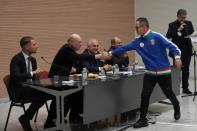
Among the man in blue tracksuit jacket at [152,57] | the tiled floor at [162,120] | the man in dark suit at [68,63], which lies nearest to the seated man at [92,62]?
the man in dark suit at [68,63]

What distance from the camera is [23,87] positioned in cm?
489

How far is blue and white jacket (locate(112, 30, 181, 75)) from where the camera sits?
5062mm

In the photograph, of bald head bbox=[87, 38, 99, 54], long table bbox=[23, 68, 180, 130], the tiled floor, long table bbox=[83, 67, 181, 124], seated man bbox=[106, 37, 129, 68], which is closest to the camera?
long table bbox=[23, 68, 180, 130]

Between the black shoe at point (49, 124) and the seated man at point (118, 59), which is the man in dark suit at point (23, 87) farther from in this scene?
the seated man at point (118, 59)

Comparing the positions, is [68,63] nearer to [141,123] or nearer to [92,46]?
[92,46]

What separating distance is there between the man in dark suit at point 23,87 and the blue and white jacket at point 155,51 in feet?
4.64

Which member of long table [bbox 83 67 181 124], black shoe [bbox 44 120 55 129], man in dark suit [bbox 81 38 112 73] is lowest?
black shoe [bbox 44 120 55 129]

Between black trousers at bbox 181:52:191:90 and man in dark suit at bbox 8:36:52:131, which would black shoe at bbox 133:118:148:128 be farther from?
black trousers at bbox 181:52:191:90

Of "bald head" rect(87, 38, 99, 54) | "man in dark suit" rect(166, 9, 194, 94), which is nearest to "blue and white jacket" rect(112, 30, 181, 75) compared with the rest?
"bald head" rect(87, 38, 99, 54)

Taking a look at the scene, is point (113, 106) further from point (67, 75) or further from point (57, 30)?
point (57, 30)

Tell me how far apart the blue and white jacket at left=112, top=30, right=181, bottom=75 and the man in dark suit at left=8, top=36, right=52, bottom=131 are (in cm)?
141

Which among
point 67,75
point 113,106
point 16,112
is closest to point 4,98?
point 16,112

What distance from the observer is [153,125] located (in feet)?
17.3

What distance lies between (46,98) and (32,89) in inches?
8.3
